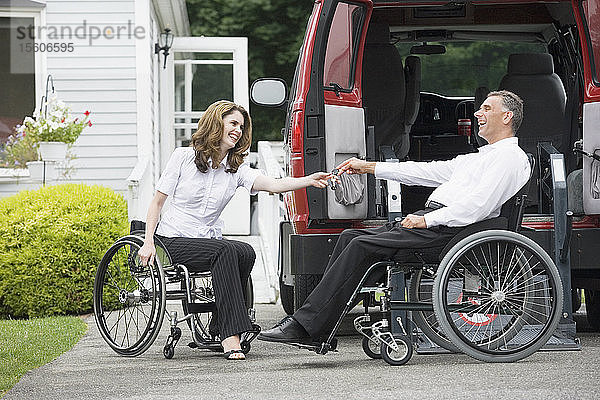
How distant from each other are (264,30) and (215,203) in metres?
17.4

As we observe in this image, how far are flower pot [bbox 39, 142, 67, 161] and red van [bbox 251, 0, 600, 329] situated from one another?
13.7ft

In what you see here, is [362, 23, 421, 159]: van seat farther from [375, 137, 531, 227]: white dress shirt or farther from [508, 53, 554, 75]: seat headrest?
[375, 137, 531, 227]: white dress shirt

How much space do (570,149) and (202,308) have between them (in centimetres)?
240

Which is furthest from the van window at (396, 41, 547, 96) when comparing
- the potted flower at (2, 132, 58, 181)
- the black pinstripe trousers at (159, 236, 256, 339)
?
the potted flower at (2, 132, 58, 181)

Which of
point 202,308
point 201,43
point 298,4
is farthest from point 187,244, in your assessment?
point 298,4

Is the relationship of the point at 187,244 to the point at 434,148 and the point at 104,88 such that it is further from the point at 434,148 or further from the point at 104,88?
the point at 104,88

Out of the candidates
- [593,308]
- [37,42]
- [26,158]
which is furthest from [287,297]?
[37,42]

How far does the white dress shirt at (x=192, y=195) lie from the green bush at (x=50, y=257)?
2.49 meters

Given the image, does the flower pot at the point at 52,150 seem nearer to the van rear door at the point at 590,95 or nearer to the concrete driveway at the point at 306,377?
the concrete driveway at the point at 306,377

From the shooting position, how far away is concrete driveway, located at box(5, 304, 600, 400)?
4453 millimetres

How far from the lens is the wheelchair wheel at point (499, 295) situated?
16.9 ft

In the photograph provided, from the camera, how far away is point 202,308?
19.0 ft

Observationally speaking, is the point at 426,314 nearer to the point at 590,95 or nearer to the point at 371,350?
the point at 371,350

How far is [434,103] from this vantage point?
762cm
